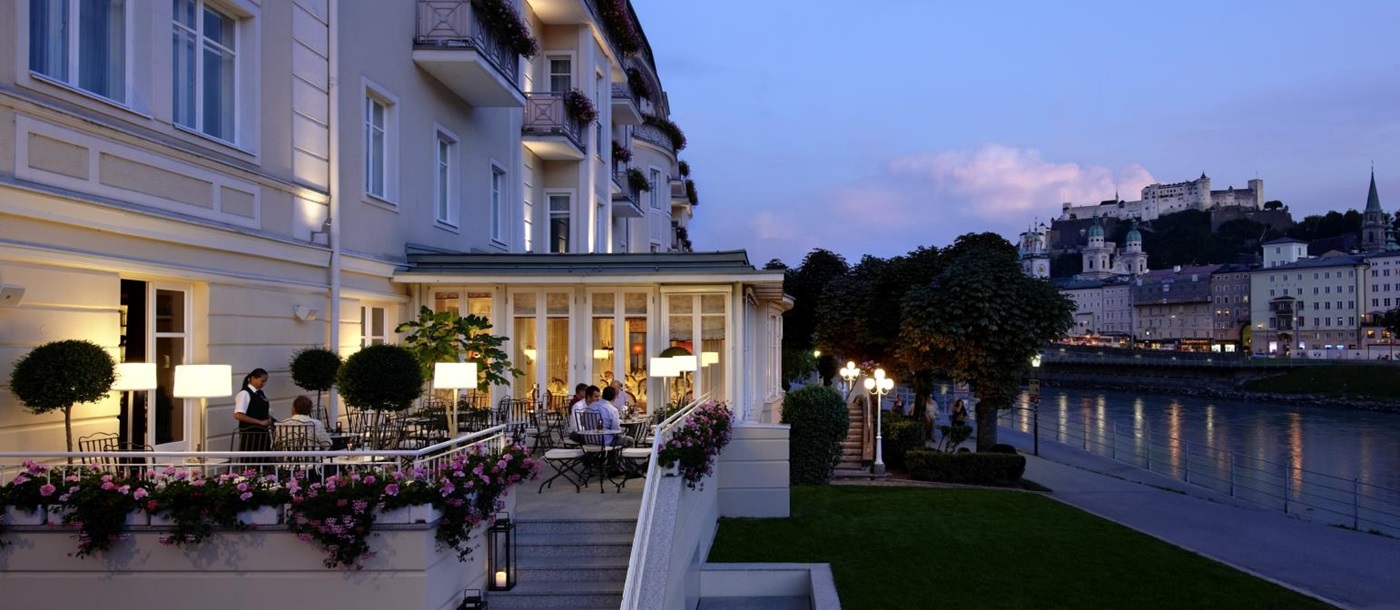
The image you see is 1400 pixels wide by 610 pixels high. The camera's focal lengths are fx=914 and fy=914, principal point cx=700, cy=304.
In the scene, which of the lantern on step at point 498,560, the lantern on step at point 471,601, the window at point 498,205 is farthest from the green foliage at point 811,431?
the lantern on step at point 471,601

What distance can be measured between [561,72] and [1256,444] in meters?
39.6

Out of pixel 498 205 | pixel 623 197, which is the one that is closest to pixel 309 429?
pixel 498 205

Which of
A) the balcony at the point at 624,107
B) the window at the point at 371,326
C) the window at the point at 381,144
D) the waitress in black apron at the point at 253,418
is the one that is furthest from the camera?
the balcony at the point at 624,107

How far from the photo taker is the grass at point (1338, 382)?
67625 millimetres

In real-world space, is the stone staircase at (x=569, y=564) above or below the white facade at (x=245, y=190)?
below

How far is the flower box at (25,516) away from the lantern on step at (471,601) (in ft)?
9.78

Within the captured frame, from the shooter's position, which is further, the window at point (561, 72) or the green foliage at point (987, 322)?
the green foliage at point (987, 322)

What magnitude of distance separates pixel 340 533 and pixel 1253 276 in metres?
141

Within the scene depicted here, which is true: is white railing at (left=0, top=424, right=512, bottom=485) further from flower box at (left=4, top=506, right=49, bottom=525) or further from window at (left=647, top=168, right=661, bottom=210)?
window at (left=647, top=168, right=661, bottom=210)

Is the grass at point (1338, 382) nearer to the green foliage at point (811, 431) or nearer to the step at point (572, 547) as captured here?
the green foliage at point (811, 431)

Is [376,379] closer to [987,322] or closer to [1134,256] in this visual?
[987,322]

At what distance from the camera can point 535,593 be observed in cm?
782

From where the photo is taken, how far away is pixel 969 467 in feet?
71.0

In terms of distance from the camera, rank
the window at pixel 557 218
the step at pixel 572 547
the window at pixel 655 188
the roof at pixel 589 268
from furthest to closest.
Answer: the window at pixel 655 188
the window at pixel 557 218
the roof at pixel 589 268
the step at pixel 572 547
